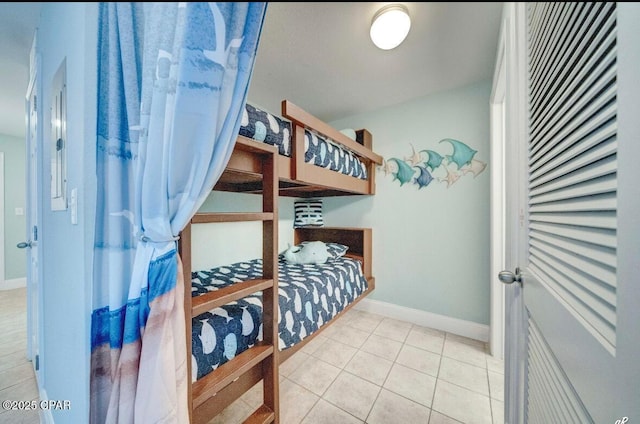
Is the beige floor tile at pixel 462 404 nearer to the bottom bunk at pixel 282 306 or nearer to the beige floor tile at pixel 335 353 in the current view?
the beige floor tile at pixel 335 353

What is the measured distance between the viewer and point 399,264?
233 centimetres

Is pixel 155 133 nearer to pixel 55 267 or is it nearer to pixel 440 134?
pixel 55 267

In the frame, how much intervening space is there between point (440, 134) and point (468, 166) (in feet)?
1.26

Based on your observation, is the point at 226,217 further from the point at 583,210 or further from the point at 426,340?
the point at 426,340

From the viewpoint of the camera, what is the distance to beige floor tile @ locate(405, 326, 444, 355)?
1.84m

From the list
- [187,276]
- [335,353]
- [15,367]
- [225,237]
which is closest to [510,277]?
[187,276]

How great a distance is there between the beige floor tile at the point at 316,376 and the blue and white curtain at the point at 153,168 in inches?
37.0

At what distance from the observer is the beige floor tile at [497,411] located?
3.92 feet

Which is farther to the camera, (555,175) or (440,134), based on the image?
(440,134)

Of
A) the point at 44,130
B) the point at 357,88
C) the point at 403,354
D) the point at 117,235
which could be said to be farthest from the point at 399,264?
the point at 44,130

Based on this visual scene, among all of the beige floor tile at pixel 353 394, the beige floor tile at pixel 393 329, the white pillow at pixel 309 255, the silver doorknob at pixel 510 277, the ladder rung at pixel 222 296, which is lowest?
the beige floor tile at pixel 393 329

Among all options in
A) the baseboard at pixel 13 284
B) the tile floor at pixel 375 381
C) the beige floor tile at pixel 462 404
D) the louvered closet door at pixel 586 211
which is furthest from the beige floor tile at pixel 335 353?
the baseboard at pixel 13 284

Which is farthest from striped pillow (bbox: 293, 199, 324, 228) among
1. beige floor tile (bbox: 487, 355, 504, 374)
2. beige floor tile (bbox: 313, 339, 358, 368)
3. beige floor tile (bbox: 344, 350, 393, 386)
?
beige floor tile (bbox: 487, 355, 504, 374)

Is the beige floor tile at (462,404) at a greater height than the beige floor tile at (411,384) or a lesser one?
lesser
